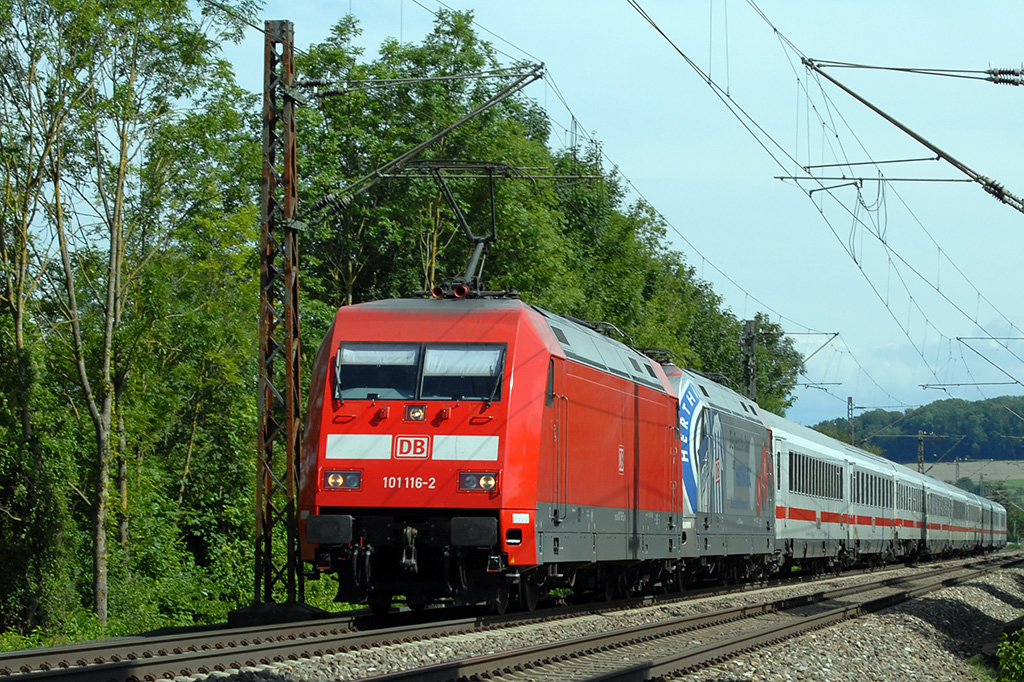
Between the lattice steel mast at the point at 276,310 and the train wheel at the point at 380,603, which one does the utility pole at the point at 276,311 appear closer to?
the lattice steel mast at the point at 276,310

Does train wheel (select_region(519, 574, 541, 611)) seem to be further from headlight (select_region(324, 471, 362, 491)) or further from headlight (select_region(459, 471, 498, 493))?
headlight (select_region(324, 471, 362, 491))

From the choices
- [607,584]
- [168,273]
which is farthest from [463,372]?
[168,273]

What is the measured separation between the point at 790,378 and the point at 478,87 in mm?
53954

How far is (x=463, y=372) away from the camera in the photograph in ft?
45.1

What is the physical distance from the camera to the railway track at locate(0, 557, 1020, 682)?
904 centimetres

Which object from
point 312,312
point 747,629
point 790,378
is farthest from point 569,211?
point 790,378

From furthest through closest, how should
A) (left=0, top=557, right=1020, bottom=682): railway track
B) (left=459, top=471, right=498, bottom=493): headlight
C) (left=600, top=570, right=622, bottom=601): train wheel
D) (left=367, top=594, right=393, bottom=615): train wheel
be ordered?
1. (left=600, top=570, right=622, bottom=601): train wheel
2. (left=367, top=594, right=393, bottom=615): train wheel
3. (left=459, top=471, right=498, bottom=493): headlight
4. (left=0, top=557, right=1020, bottom=682): railway track

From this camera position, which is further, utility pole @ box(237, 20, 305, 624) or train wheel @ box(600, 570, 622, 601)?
train wheel @ box(600, 570, 622, 601)

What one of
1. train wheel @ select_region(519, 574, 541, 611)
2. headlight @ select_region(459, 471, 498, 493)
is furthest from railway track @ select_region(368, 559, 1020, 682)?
headlight @ select_region(459, 471, 498, 493)

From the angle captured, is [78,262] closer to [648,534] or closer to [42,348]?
[42,348]

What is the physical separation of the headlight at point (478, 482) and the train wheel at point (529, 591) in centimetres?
214

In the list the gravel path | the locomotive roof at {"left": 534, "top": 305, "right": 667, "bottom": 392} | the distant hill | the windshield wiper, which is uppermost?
the distant hill

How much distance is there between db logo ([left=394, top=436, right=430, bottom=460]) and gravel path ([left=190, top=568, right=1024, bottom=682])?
6.51 ft

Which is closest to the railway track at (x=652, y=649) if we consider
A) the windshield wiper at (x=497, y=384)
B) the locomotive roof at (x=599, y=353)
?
the windshield wiper at (x=497, y=384)
